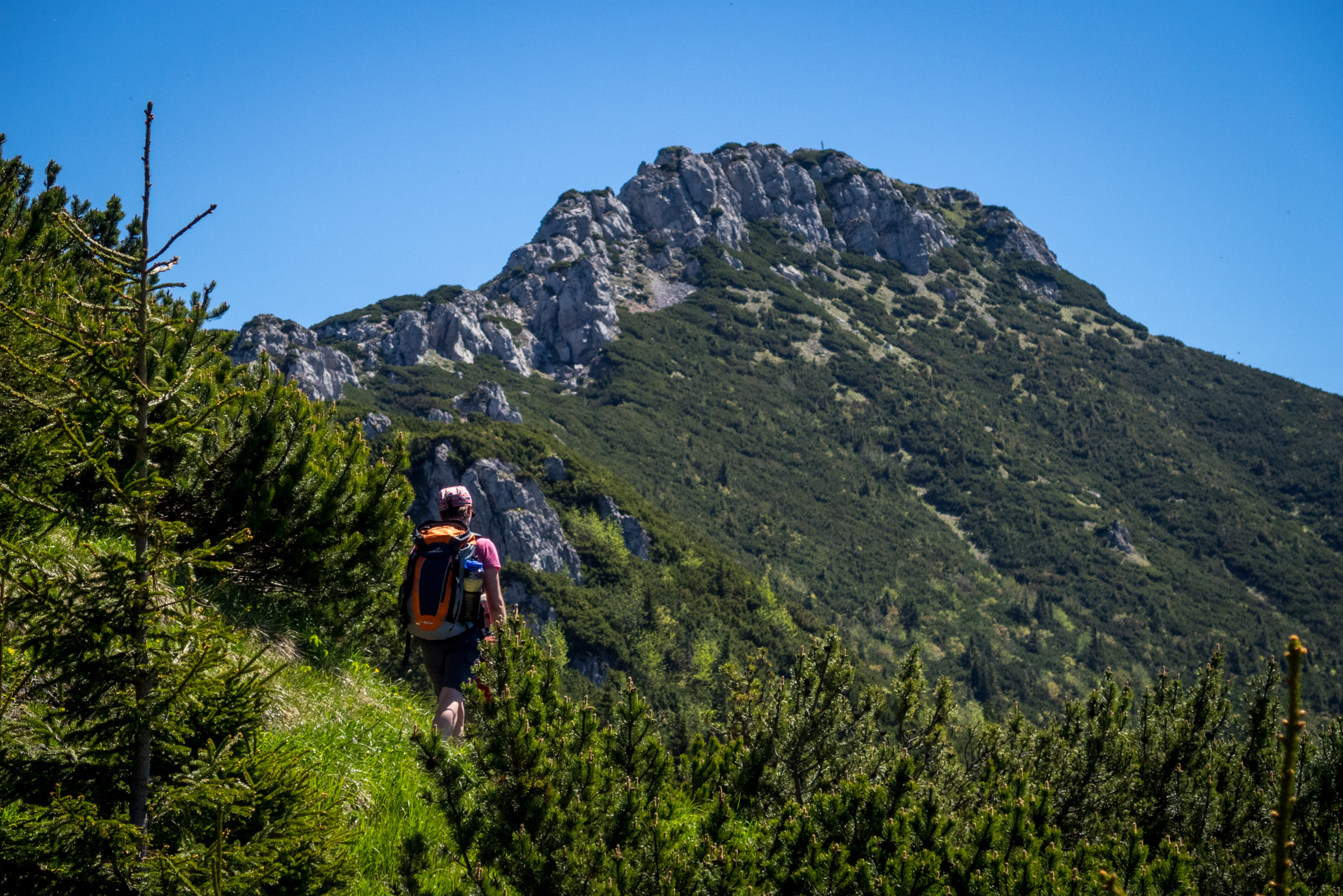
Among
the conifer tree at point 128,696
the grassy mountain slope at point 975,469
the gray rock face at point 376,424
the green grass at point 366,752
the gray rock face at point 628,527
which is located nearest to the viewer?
the conifer tree at point 128,696

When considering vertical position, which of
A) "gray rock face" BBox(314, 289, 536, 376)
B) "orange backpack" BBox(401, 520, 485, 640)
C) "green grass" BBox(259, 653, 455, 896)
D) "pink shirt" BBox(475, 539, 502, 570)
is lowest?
"green grass" BBox(259, 653, 455, 896)

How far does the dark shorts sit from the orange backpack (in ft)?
0.32

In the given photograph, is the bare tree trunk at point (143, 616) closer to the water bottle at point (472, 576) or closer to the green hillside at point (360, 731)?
the green hillside at point (360, 731)

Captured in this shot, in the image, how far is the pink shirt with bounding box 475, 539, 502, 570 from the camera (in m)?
5.42

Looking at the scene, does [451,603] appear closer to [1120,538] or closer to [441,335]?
[441,335]

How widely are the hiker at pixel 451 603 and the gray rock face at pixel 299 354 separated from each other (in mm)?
97133

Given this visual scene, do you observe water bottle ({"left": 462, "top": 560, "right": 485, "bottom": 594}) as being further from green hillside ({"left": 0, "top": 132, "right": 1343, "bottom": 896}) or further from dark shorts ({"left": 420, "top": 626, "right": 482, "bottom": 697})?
green hillside ({"left": 0, "top": 132, "right": 1343, "bottom": 896})

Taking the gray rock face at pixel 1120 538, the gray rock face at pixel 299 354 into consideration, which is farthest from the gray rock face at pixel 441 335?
the gray rock face at pixel 1120 538

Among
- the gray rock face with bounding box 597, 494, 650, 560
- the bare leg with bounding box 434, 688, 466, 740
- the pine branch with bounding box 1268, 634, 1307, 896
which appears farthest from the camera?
the gray rock face with bounding box 597, 494, 650, 560

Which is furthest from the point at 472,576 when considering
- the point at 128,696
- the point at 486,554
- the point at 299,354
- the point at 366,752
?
the point at 299,354

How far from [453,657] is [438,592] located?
474 mm

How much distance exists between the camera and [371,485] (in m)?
7.06

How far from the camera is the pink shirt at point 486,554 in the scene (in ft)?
17.8

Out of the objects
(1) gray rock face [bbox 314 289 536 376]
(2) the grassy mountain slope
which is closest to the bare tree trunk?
(2) the grassy mountain slope
